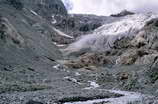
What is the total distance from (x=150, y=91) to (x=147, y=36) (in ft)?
272

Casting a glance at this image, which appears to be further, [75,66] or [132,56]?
[132,56]

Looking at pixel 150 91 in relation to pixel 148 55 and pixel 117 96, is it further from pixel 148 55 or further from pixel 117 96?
pixel 148 55

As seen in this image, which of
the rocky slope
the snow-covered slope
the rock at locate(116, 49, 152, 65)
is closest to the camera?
the rocky slope

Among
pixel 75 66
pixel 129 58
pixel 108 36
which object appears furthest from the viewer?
pixel 108 36

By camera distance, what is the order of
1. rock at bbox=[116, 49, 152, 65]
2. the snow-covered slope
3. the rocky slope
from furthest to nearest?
the snow-covered slope
rock at bbox=[116, 49, 152, 65]
the rocky slope

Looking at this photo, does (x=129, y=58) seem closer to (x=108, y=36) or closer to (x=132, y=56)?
(x=132, y=56)

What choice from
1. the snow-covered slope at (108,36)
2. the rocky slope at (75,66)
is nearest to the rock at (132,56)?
the rocky slope at (75,66)

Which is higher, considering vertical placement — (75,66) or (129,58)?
(129,58)

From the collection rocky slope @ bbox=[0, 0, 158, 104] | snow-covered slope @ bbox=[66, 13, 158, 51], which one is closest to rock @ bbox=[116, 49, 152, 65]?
rocky slope @ bbox=[0, 0, 158, 104]

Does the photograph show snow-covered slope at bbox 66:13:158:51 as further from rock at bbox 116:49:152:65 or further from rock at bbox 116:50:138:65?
rock at bbox 116:49:152:65

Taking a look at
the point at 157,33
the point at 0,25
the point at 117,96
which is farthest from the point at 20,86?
the point at 157,33

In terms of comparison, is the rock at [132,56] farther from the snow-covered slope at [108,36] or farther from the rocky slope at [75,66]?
the snow-covered slope at [108,36]

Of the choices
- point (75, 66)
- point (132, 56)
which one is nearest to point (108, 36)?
point (132, 56)

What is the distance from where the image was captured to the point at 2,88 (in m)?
42.6
